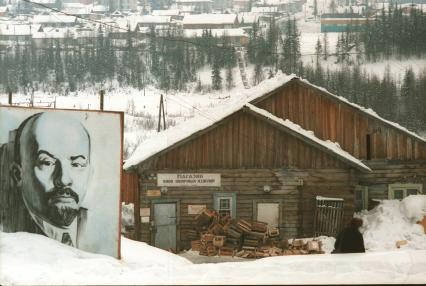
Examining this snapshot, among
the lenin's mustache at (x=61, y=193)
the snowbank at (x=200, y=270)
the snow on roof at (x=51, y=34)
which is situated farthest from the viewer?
the snow on roof at (x=51, y=34)

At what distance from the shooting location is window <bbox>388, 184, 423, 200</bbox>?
85.1 ft

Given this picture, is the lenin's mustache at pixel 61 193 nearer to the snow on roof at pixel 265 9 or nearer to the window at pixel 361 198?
the window at pixel 361 198

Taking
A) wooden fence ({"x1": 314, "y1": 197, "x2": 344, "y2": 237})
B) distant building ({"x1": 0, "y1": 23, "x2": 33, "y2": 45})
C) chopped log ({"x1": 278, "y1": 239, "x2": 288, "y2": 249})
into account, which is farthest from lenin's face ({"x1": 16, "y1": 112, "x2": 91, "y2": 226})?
distant building ({"x1": 0, "y1": 23, "x2": 33, "y2": 45})

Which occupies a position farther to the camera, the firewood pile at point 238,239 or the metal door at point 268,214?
the metal door at point 268,214

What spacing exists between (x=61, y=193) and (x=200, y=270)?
4310 mm

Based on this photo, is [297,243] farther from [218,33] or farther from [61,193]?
[218,33]

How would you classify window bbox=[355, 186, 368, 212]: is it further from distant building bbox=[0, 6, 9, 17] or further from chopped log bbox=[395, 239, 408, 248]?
distant building bbox=[0, 6, 9, 17]

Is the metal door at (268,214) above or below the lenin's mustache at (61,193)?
below

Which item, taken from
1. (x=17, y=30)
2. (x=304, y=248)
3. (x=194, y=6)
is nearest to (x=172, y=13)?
(x=194, y=6)

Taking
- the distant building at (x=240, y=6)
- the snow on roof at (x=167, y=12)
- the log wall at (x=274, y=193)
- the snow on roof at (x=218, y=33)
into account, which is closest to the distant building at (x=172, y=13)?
the snow on roof at (x=167, y=12)

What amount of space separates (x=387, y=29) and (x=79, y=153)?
25710 millimetres

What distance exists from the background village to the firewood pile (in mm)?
63

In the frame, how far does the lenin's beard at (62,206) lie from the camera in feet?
37.0

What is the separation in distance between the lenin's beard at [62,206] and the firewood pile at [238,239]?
34.2 ft
